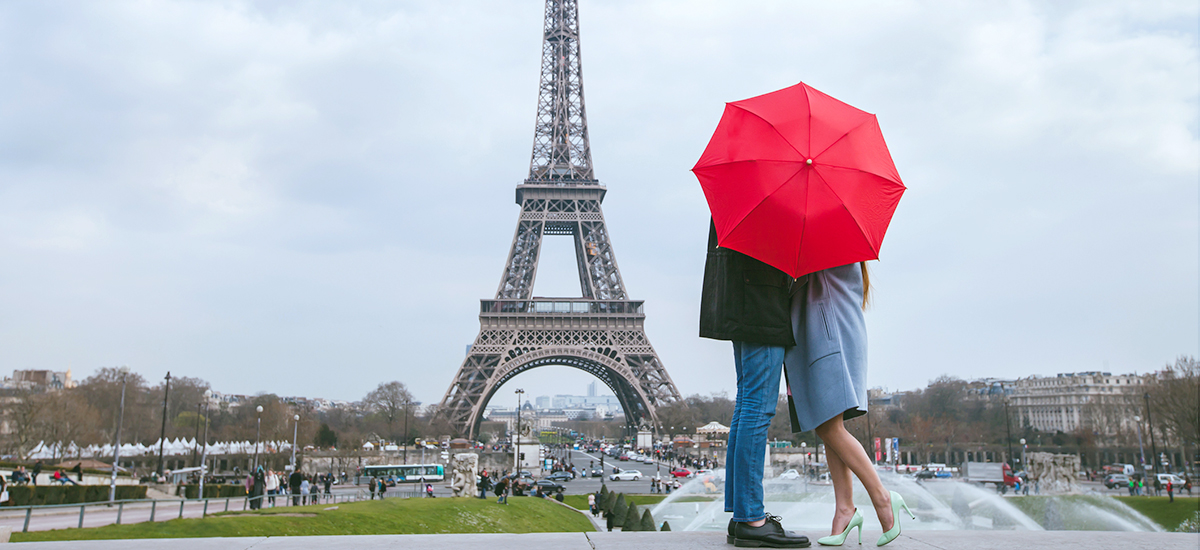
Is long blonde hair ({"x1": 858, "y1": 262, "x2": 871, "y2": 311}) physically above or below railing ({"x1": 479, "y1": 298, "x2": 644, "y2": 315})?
below

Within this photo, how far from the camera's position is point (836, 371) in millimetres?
3850

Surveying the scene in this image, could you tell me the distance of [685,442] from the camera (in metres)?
59.7

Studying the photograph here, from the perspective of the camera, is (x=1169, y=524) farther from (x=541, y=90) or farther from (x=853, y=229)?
(x=541, y=90)

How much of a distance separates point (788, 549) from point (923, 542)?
70 centimetres

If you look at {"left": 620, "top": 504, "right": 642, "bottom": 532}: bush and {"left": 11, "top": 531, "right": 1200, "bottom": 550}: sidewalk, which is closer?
{"left": 11, "top": 531, "right": 1200, "bottom": 550}: sidewalk

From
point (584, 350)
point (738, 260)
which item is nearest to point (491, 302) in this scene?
point (584, 350)

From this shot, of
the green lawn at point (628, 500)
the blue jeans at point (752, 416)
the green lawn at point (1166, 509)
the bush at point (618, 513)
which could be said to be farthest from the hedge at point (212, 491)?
the green lawn at point (1166, 509)

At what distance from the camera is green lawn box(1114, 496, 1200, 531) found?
69.4 feet

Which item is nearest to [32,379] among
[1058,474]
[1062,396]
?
[1058,474]

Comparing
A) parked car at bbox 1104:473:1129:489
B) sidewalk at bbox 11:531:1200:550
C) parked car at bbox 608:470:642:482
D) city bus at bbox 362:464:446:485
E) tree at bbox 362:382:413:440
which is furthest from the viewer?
tree at bbox 362:382:413:440

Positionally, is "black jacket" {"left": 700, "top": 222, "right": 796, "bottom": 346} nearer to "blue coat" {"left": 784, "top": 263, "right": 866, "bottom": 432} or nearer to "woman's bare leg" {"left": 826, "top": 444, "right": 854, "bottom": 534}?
"blue coat" {"left": 784, "top": 263, "right": 866, "bottom": 432}

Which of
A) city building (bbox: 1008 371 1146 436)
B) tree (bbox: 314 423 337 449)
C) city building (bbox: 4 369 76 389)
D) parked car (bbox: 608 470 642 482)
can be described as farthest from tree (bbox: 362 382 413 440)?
city building (bbox: 1008 371 1146 436)

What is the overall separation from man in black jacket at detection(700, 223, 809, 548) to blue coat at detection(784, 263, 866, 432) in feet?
0.34

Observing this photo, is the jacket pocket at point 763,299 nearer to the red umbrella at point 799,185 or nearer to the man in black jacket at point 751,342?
the man in black jacket at point 751,342
